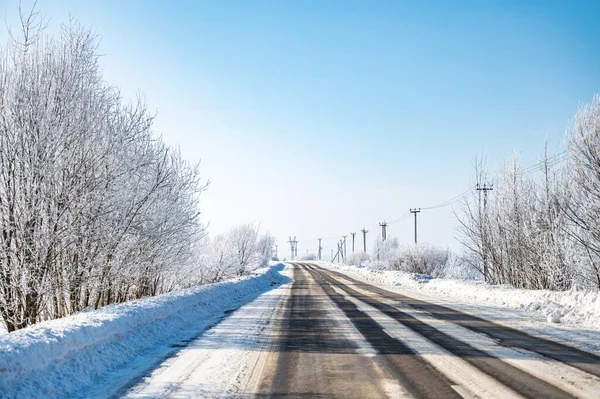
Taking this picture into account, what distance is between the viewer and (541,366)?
563cm

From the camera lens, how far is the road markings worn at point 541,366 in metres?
4.62

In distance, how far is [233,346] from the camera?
286 inches

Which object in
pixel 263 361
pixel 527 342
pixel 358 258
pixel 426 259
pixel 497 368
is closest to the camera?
pixel 497 368

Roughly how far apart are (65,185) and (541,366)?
9.71 metres

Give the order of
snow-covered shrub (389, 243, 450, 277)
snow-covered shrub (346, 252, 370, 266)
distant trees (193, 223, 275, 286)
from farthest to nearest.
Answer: snow-covered shrub (346, 252, 370, 266) < snow-covered shrub (389, 243, 450, 277) < distant trees (193, 223, 275, 286)

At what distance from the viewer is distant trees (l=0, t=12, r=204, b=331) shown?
8.29 m

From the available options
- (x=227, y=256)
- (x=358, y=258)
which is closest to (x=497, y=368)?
(x=227, y=256)

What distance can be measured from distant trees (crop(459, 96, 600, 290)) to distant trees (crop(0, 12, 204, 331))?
526 inches

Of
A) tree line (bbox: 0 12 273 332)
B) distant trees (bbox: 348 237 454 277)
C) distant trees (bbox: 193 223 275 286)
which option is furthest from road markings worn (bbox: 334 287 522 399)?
distant trees (bbox: 348 237 454 277)

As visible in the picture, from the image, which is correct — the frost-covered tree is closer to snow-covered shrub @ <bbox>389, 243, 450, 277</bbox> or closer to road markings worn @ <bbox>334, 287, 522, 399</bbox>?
road markings worn @ <bbox>334, 287, 522, 399</bbox>

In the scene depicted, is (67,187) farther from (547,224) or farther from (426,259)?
(426,259)

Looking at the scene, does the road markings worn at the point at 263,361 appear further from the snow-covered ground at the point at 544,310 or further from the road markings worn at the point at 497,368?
the snow-covered ground at the point at 544,310

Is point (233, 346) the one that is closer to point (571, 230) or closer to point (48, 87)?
point (48, 87)

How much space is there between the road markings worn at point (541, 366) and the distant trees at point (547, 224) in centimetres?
752
